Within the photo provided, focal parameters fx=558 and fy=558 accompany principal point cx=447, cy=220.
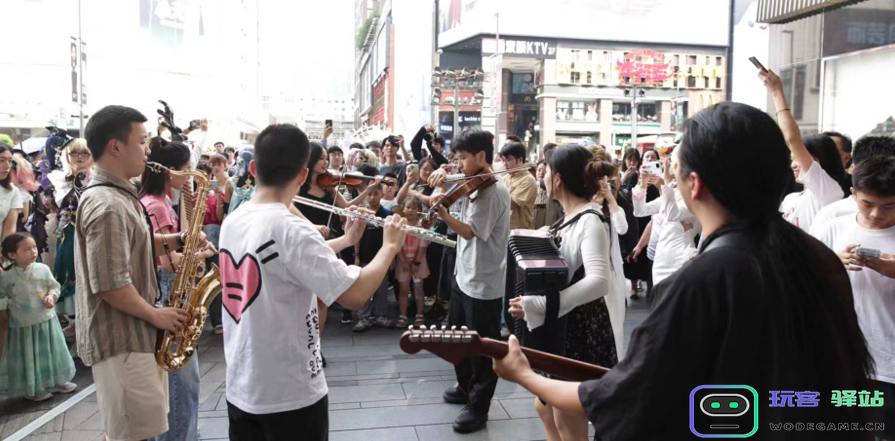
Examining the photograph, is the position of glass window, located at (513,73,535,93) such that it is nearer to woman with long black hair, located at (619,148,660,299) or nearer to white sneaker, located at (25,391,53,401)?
woman with long black hair, located at (619,148,660,299)

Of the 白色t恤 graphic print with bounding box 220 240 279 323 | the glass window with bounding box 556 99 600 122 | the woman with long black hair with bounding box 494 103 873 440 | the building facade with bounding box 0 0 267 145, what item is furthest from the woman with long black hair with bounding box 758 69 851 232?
the glass window with bounding box 556 99 600 122

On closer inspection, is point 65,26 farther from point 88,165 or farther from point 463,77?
point 463,77

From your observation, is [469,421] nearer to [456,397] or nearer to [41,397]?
[456,397]

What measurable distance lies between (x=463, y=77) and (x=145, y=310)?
1949 centimetres

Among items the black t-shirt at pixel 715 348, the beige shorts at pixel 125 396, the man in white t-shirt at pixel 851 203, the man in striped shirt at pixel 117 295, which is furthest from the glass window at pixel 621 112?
the black t-shirt at pixel 715 348

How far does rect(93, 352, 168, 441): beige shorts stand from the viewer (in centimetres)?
247

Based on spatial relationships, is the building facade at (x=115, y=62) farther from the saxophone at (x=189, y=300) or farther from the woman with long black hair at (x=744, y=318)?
the woman with long black hair at (x=744, y=318)

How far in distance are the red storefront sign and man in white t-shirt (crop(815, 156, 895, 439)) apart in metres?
41.9

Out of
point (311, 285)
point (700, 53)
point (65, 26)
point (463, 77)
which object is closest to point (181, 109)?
point (65, 26)

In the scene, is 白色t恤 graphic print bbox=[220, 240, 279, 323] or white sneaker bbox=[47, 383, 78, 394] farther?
white sneaker bbox=[47, 383, 78, 394]

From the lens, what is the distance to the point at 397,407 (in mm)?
4449

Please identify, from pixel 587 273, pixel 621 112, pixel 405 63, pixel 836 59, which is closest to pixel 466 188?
pixel 587 273

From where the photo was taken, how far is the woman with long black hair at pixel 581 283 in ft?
8.73

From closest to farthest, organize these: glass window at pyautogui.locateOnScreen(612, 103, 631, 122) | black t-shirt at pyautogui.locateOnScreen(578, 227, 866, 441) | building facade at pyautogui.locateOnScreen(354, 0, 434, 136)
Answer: black t-shirt at pyautogui.locateOnScreen(578, 227, 866, 441), building facade at pyautogui.locateOnScreen(354, 0, 434, 136), glass window at pyautogui.locateOnScreen(612, 103, 631, 122)
